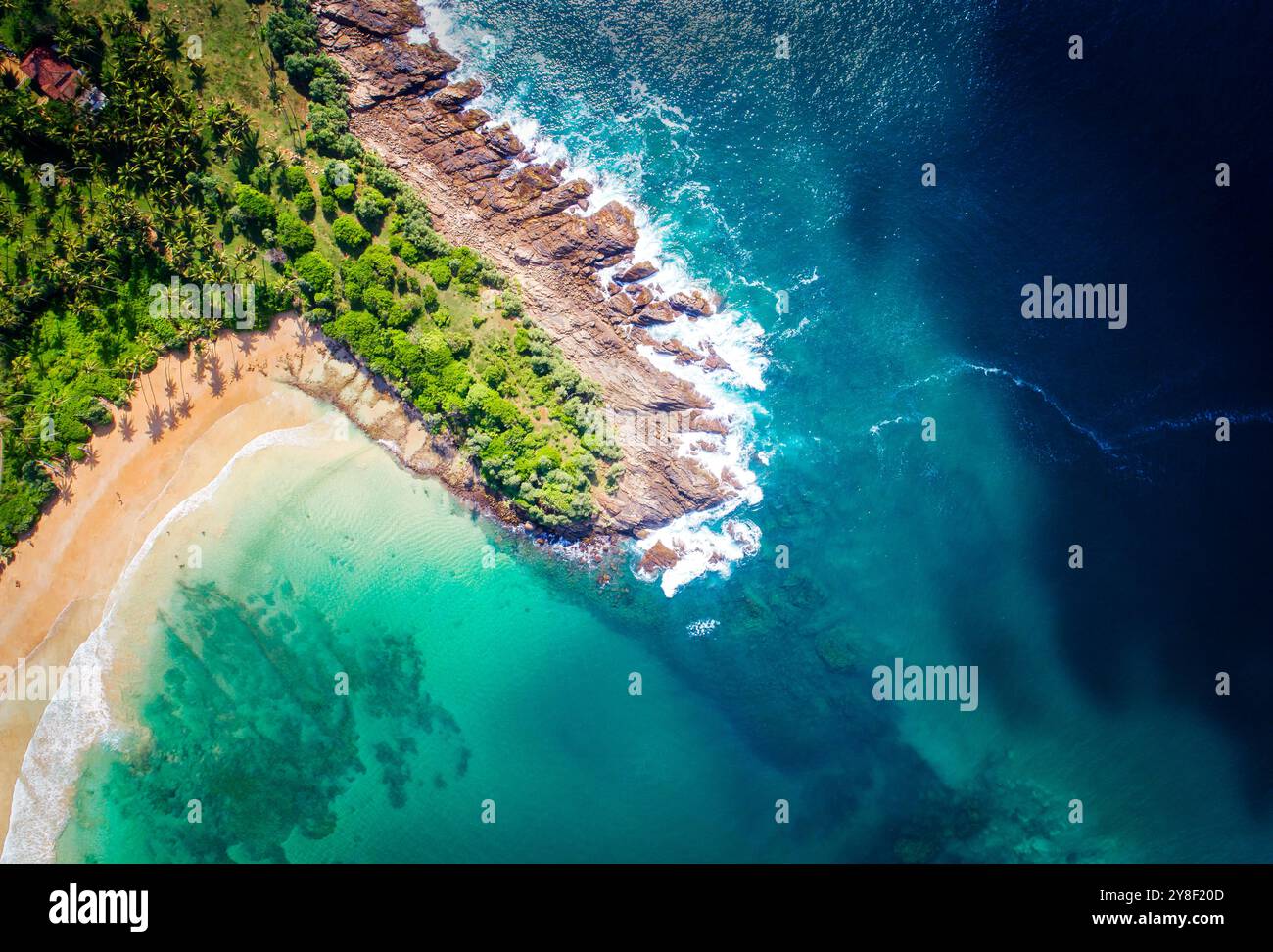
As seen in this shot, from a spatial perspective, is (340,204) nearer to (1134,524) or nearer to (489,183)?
(489,183)

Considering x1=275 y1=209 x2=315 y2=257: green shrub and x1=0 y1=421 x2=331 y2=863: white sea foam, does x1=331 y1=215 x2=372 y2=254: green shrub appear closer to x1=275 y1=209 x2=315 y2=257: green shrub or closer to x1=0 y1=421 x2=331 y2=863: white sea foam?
x1=275 y1=209 x2=315 y2=257: green shrub

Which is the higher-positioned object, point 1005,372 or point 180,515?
point 1005,372

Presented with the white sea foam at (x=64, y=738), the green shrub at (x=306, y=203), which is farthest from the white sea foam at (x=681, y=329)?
the white sea foam at (x=64, y=738)

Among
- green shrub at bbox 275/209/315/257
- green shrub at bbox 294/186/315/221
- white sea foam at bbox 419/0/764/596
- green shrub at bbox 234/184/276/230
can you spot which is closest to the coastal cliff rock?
white sea foam at bbox 419/0/764/596

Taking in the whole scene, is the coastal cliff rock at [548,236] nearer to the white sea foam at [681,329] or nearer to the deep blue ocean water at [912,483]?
the white sea foam at [681,329]

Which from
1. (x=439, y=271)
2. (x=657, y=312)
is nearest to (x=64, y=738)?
(x=439, y=271)

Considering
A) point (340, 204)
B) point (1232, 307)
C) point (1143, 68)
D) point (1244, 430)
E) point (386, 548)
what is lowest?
point (386, 548)
